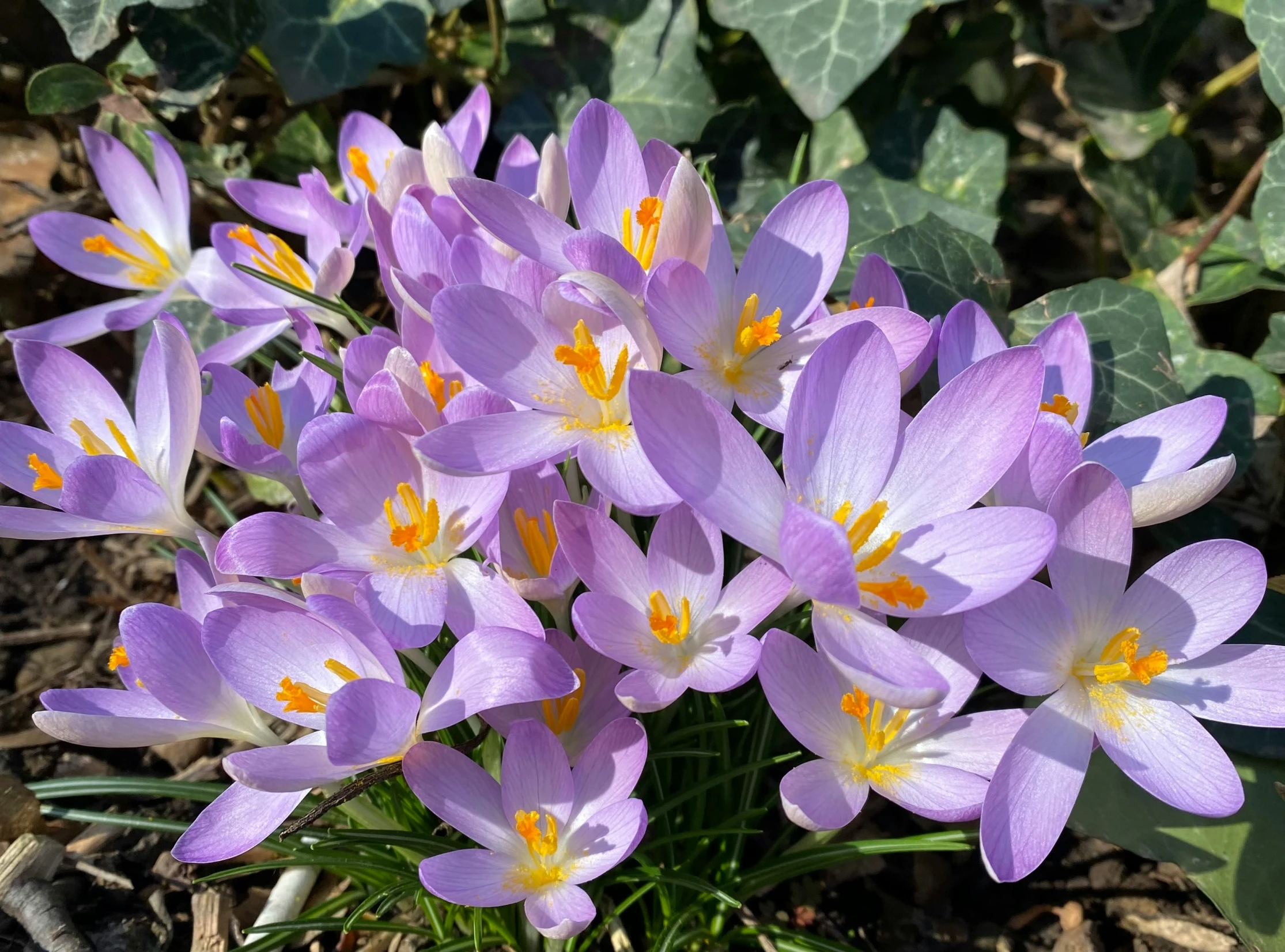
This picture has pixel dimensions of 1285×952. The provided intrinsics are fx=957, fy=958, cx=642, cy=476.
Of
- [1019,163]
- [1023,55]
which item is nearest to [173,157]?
[1023,55]

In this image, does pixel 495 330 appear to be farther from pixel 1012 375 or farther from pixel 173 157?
pixel 173 157

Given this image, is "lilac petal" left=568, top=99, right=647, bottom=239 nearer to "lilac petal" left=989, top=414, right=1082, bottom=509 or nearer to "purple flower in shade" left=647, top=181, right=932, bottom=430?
"purple flower in shade" left=647, top=181, right=932, bottom=430

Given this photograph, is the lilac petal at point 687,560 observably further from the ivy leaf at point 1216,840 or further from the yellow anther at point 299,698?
the ivy leaf at point 1216,840

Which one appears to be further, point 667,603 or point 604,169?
point 604,169

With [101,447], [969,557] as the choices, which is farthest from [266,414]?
[969,557]

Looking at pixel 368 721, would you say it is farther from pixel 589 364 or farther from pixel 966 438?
pixel 966 438
